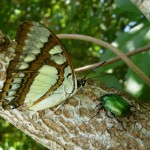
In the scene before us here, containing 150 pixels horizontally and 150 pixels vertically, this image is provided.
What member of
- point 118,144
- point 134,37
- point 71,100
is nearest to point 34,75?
point 71,100

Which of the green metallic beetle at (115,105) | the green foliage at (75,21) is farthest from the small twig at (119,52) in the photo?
the green foliage at (75,21)

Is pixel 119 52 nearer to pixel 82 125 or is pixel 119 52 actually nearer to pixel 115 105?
pixel 115 105

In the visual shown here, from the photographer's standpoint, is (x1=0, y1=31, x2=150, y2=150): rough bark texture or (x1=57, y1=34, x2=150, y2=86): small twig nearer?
(x1=0, y1=31, x2=150, y2=150): rough bark texture

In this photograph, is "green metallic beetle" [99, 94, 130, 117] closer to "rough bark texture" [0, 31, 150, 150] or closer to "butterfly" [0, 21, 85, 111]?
"rough bark texture" [0, 31, 150, 150]

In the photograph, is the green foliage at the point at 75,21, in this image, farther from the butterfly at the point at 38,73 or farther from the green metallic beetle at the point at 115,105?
the green metallic beetle at the point at 115,105

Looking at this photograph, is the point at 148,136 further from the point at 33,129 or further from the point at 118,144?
the point at 33,129

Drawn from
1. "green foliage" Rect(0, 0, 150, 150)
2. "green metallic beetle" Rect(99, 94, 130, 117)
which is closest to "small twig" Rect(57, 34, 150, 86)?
"green metallic beetle" Rect(99, 94, 130, 117)
